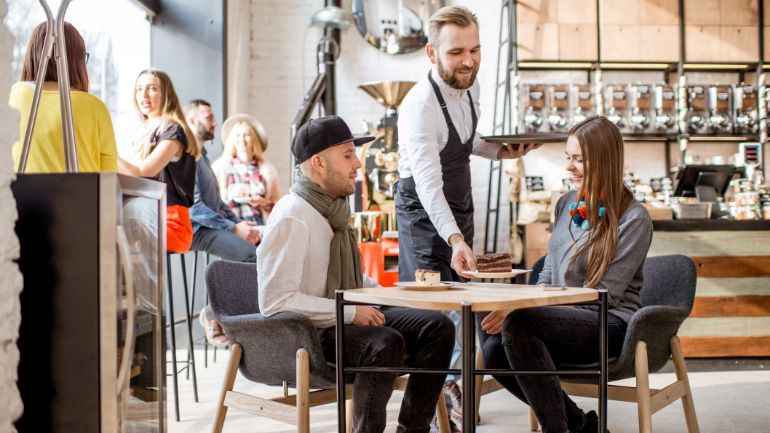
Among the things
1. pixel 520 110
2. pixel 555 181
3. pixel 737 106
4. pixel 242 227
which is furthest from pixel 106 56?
pixel 737 106

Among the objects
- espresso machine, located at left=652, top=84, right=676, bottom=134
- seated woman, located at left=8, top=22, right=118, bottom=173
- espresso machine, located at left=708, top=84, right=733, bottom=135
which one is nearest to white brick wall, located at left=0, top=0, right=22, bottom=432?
seated woman, located at left=8, top=22, right=118, bottom=173

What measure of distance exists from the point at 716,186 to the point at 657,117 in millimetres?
1495

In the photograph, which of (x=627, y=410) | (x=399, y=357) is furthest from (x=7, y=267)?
(x=627, y=410)

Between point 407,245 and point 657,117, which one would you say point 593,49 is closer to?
point 657,117

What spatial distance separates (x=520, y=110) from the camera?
6.83 m

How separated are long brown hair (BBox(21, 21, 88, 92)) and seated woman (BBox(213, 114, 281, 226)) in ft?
9.09

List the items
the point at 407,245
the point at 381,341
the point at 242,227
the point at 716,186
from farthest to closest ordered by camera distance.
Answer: the point at 716,186, the point at 242,227, the point at 407,245, the point at 381,341

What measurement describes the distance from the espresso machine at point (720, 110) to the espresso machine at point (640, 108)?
52 cm

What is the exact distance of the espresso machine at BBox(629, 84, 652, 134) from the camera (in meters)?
6.85

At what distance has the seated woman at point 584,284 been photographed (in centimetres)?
252

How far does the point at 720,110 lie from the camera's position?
6926mm

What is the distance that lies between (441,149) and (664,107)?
4.28 metres

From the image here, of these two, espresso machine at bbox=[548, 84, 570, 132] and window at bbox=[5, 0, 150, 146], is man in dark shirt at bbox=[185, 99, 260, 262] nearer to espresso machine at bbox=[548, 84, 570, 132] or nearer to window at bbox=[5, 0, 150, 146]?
window at bbox=[5, 0, 150, 146]

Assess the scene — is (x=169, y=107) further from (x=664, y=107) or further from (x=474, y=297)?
(x=664, y=107)
